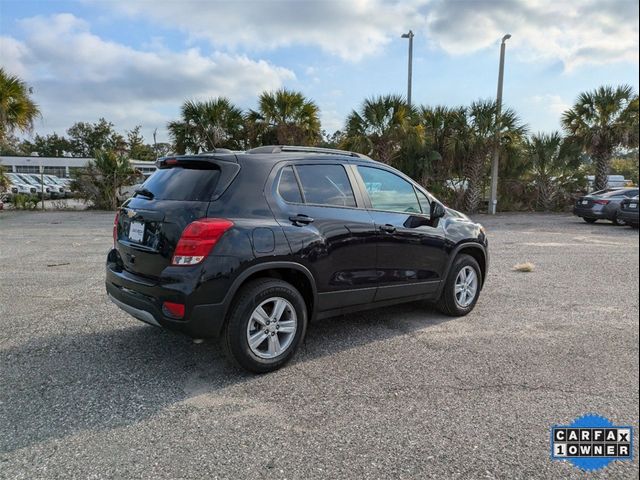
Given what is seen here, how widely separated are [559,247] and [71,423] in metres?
10.5

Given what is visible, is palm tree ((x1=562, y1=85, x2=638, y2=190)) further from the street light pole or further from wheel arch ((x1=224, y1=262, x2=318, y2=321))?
wheel arch ((x1=224, y1=262, x2=318, y2=321))

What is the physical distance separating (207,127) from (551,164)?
14626 mm

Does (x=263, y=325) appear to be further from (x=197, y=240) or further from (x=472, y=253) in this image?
(x=472, y=253)

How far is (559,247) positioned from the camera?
10.7 m

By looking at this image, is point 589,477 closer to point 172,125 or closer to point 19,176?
point 172,125

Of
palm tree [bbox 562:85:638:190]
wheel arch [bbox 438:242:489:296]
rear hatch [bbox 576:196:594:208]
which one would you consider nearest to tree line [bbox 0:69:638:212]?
palm tree [bbox 562:85:638:190]

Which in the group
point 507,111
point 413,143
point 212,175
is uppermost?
point 507,111

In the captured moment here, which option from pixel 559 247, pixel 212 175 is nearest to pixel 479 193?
pixel 559 247

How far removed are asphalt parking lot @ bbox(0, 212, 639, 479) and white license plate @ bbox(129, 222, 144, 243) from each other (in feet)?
3.44

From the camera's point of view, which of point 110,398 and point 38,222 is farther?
point 38,222

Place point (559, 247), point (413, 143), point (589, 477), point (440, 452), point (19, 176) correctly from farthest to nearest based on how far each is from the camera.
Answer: point (19, 176) → point (413, 143) → point (559, 247) → point (440, 452) → point (589, 477)

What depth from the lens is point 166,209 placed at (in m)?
3.57

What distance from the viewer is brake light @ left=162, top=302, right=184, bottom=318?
337 centimetres

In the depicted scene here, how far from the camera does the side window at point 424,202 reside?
4969 mm
